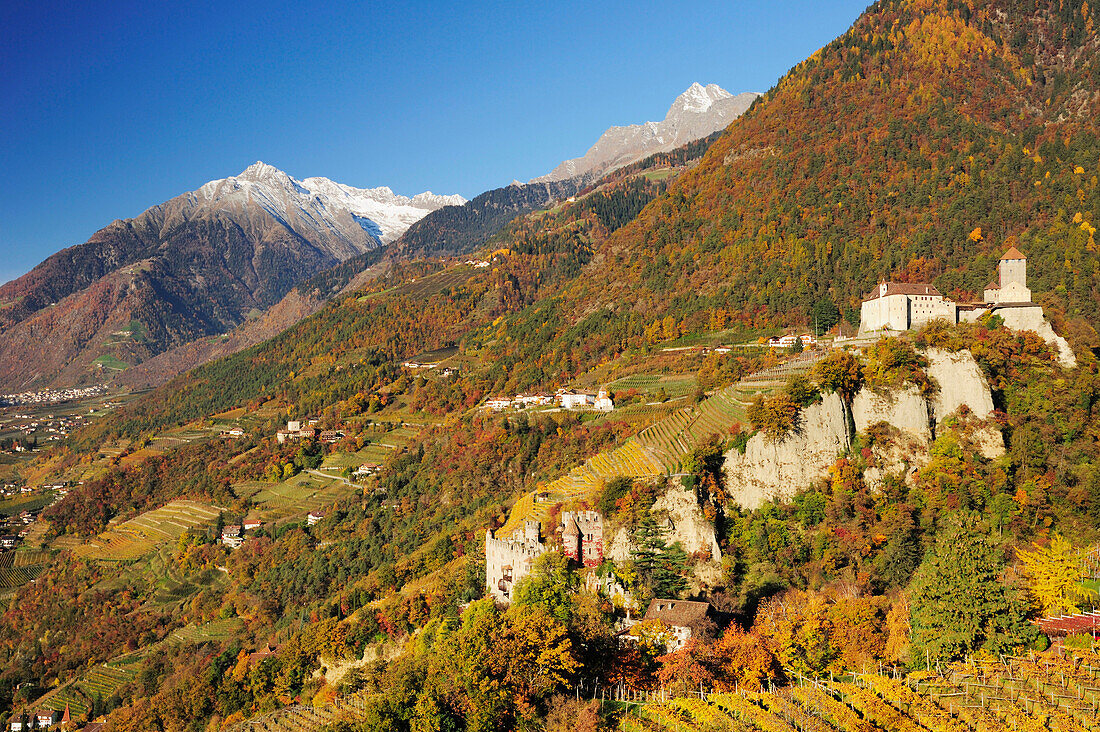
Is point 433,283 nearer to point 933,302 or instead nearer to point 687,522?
point 933,302

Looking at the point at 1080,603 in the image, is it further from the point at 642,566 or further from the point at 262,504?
the point at 262,504

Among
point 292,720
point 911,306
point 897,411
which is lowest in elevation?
point 292,720

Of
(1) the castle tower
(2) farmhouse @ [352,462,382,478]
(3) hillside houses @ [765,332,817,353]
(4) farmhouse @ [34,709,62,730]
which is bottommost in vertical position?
(4) farmhouse @ [34,709,62,730]

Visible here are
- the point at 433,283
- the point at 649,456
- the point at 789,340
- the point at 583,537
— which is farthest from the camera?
the point at 433,283

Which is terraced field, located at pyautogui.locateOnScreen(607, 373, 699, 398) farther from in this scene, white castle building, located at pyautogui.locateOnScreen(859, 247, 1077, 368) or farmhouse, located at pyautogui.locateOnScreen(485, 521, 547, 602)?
farmhouse, located at pyautogui.locateOnScreen(485, 521, 547, 602)

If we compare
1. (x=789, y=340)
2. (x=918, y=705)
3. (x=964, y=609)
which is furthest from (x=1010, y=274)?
(x=918, y=705)

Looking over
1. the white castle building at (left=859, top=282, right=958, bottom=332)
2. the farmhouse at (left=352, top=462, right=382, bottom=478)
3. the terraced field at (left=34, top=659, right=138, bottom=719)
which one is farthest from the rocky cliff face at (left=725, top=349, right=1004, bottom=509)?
the terraced field at (left=34, top=659, right=138, bottom=719)
